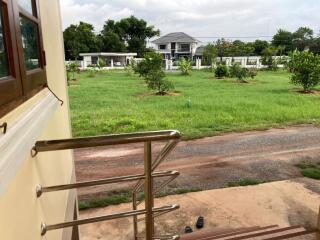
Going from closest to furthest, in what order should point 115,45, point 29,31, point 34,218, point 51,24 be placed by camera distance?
point 34,218
point 29,31
point 51,24
point 115,45

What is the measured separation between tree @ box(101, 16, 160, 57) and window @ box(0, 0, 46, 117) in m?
30.7

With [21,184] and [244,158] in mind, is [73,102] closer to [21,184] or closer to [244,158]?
[244,158]

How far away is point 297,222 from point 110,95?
8718 millimetres

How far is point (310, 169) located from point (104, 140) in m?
4.12

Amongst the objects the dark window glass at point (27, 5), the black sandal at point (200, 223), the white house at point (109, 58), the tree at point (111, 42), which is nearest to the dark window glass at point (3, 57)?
the dark window glass at point (27, 5)

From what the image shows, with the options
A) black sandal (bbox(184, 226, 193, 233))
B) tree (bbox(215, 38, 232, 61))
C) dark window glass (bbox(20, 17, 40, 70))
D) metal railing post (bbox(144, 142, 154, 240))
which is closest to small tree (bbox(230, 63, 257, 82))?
tree (bbox(215, 38, 232, 61))

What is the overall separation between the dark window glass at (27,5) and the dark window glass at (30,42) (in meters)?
0.05

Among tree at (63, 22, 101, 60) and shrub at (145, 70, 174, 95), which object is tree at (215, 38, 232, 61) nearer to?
tree at (63, 22, 101, 60)

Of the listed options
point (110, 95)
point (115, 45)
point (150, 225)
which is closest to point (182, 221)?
point (150, 225)

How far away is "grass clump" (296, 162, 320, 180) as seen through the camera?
4.17 m

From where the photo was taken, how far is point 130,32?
33.3m

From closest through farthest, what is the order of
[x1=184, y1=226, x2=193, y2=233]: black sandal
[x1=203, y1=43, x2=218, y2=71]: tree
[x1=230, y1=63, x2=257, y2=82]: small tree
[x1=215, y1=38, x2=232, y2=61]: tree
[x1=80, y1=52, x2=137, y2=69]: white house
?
1. [x1=184, y1=226, x2=193, y2=233]: black sandal
2. [x1=230, y1=63, x2=257, y2=82]: small tree
3. [x1=203, y1=43, x2=218, y2=71]: tree
4. [x1=215, y1=38, x2=232, y2=61]: tree
5. [x1=80, y1=52, x2=137, y2=69]: white house

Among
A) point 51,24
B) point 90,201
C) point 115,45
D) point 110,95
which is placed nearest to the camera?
point 51,24

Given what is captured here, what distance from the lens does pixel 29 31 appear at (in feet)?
4.70
